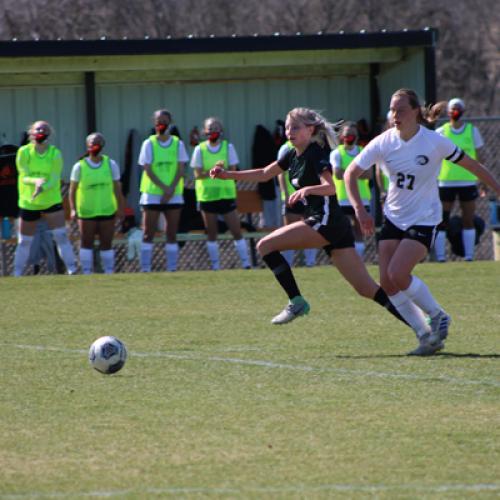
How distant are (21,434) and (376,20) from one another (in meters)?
30.8

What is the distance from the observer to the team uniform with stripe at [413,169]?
9.22 meters

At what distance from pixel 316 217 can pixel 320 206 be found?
88 mm

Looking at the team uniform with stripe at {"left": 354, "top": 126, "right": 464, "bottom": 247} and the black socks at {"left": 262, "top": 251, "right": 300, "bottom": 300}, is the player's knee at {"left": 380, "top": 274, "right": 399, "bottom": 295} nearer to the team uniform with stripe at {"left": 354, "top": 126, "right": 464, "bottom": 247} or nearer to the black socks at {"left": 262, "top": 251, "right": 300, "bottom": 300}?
the team uniform with stripe at {"left": 354, "top": 126, "right": 464, "bottom": 247}

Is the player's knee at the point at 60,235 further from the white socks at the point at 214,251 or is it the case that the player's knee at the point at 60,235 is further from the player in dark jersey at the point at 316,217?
the player in dark jersey at the point at 316,217

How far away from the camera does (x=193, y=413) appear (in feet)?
23.9

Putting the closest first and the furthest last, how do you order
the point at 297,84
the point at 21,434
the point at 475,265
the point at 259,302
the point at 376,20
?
the point at 21,434, the point at 259,302, the point at 475,265, the point at 297,84, the point at 376,20

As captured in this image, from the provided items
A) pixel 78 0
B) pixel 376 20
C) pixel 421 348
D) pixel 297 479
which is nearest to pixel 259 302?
pixel 421 348

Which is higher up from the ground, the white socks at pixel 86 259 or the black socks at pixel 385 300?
the black socks at pixel 385 300

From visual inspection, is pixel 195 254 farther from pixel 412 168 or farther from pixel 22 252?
pixel 412 168

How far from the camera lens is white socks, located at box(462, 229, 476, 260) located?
1891 cm

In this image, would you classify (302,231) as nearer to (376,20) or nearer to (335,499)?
(335,499)

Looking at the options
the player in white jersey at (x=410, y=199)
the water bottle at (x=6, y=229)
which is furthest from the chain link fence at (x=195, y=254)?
the player in white jersey at (x=410, y=199)

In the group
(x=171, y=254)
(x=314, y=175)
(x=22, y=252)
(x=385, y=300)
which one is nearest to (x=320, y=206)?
(x=314, y=175)

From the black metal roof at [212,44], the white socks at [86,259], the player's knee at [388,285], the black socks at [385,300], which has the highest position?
the black metal roof at [212,44]
